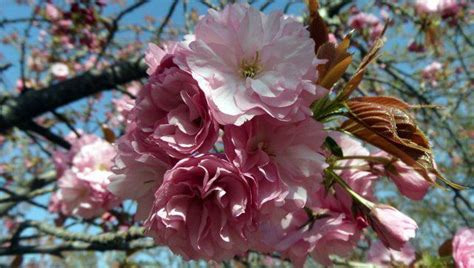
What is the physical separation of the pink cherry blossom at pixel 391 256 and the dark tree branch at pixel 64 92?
145 cm

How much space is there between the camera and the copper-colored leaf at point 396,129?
2.20 feet

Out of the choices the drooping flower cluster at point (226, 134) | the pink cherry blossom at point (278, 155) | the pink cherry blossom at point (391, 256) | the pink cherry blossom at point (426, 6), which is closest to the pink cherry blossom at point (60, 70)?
the pink cherry blossom at point (426, 6)

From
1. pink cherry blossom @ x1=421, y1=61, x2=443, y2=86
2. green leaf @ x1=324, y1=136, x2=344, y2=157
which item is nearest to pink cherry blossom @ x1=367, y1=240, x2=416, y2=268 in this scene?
green leaf @ x1=324, y1=136, x2=344, y2=157

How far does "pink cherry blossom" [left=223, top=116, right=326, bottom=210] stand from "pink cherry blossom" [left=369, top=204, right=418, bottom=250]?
7.4 inches

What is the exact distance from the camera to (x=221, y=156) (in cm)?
68

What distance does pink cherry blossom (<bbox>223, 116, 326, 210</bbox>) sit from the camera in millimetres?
651

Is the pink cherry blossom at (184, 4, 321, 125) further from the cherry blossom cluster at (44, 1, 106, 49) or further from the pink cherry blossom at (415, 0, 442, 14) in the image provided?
the pink cherry blossom at (415, 0, 442, 14)

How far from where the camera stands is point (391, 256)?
1.19 meters

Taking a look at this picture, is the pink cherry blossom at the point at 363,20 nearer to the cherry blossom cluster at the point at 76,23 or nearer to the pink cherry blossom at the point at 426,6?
the pink cherry blossom at the point at 426,6

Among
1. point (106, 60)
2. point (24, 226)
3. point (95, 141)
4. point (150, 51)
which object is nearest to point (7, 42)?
point (106, 60)

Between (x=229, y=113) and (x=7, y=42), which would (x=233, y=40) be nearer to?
(x=229, y=113)

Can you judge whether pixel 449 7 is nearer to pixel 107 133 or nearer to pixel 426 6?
pixel 426 6

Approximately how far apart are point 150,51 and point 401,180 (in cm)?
57

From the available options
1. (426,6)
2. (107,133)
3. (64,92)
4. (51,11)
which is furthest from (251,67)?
(51,11)
